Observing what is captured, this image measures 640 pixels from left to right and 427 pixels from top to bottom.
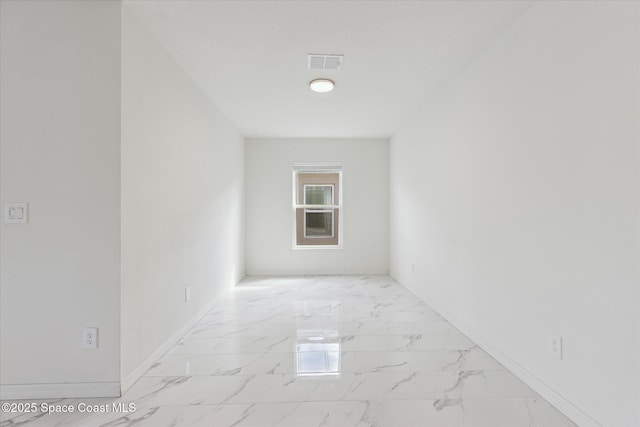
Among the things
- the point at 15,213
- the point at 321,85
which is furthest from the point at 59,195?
the point at 321,85

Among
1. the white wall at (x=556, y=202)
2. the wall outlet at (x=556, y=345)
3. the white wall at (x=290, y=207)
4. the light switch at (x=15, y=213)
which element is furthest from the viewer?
the white wall at (x=290, y=207)

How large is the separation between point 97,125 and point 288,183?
399 centimetres

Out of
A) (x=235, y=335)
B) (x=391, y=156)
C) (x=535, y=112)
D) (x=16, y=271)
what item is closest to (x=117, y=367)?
(x=16, y=271)

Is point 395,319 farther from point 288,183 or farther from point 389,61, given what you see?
point 288,183

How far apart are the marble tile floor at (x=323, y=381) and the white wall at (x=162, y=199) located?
0.30m

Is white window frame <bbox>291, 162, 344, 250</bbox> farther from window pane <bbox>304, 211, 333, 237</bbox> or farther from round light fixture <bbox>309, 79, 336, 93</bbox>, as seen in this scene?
round light fixture <bbox>309, 79, 336, 93</bbox>

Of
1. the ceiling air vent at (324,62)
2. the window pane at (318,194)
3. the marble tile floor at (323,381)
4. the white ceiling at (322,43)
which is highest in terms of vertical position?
the white ceiling at (322,43)

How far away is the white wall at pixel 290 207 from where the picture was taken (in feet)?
19.4

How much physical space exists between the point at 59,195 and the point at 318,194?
14.6ft

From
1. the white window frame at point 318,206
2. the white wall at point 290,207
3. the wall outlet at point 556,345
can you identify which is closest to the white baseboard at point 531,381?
the wall outlet at point 556,345

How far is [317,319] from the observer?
3.46m

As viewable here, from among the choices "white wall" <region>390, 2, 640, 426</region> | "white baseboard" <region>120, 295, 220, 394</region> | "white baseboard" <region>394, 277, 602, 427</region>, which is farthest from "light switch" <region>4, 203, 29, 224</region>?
"white baseboard" <region>394, 277, 602, 427</region>

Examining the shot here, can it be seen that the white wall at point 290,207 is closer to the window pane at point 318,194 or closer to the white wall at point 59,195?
the window pane at point 318,194

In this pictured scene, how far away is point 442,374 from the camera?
228cm
